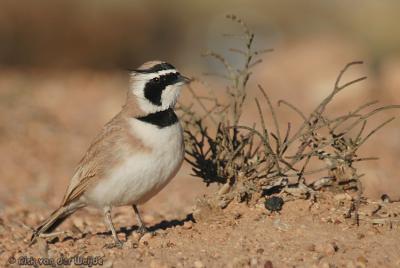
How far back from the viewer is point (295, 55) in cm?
1844

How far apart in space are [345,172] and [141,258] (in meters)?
1.87

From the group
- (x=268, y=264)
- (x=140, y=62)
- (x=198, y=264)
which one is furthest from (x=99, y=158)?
(x=140, y=62)

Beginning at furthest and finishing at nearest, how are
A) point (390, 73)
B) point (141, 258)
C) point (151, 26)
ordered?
Answer: 1. point (151, 26)
2. point (390, 73)
3. point (141, 258)

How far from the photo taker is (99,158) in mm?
6320

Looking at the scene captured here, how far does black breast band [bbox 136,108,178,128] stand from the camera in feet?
20.0

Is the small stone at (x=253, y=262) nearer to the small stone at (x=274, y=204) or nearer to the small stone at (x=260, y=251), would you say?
the small stone at (x=260, y=251)

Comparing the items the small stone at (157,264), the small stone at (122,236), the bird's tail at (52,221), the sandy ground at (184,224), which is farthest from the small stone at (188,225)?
the bird's tail at (52,221)

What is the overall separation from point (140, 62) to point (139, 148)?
1299 centimetres

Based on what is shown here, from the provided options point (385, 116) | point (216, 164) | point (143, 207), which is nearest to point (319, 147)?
point (216, 164)

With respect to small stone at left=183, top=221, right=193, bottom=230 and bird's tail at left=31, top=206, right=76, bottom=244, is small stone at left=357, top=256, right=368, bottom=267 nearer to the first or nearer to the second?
small stone at left=183, top=221, right=193, bottom=230

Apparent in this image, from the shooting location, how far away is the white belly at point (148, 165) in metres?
5.92

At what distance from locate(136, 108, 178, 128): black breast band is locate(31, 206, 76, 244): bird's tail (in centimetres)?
132

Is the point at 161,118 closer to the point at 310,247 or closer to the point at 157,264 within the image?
the point at 157,264

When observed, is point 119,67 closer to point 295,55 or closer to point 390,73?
point 295,55
